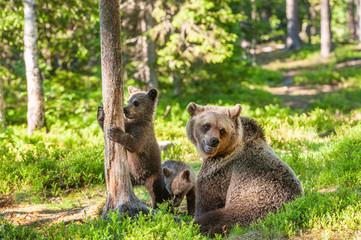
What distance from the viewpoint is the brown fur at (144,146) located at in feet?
21.4

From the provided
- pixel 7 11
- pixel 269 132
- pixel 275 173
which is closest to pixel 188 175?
pixel 275 173

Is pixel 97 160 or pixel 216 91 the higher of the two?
pixel 216 91

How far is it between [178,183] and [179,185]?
0.12 ft

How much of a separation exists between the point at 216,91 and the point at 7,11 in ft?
27.9

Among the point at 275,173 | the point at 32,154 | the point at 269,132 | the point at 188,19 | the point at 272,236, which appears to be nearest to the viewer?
the point at 272,236

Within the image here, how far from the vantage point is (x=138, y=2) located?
13.9 m

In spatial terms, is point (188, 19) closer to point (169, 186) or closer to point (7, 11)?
point (7, 11)

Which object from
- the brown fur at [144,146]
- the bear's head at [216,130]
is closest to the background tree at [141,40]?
the brown fur at [144,146]

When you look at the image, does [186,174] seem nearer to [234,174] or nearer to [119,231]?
[234,174]

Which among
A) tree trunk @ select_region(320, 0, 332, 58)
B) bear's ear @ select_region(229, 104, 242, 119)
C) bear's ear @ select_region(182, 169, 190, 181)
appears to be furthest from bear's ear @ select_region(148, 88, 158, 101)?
tree trunk @ select_region(320, 0, 332, 58)

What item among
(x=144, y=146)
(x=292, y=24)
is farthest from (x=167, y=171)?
(x=292, y=24)

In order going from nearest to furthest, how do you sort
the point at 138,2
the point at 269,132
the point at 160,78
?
1. the point at 269,132
2. the point at 138,2
3. the point at 160,78

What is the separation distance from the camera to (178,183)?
6359 millimetres

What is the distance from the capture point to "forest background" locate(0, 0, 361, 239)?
490cm
